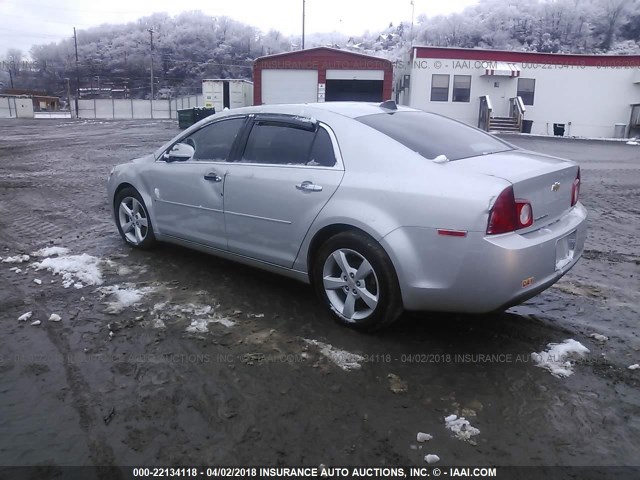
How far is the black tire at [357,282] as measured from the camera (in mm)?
3451

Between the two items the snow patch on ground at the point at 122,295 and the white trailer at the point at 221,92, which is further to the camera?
the white trailer at the point at 221,92

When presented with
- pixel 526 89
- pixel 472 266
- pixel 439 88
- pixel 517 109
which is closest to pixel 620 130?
pixel 526 89

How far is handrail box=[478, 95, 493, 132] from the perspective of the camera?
92.7 ft

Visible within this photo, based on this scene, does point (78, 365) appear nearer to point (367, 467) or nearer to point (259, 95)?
point (367, 467)

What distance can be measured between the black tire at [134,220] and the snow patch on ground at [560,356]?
12.3 ft

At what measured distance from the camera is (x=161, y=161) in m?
5.19

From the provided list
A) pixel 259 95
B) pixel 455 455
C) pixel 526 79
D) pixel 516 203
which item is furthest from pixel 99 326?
pixel 526 79

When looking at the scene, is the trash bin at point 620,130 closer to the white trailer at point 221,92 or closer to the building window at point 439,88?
the building window at point 439,88

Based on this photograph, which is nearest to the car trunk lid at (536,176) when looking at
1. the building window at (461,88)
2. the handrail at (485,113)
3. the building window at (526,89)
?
the handrail at (485,113)

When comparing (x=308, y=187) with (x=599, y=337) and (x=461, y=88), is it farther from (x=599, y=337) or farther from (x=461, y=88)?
(x=461, y=88)

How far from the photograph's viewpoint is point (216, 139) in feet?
15.6

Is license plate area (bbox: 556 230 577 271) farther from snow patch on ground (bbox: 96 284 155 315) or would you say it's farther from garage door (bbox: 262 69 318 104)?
garage door (bbox: 262 69 318 104)

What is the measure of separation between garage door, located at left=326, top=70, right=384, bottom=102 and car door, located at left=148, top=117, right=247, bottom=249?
88.4 ft

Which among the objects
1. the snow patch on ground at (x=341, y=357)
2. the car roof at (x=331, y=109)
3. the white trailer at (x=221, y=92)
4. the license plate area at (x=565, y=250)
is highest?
the white trailer at (x=221, y=92)
